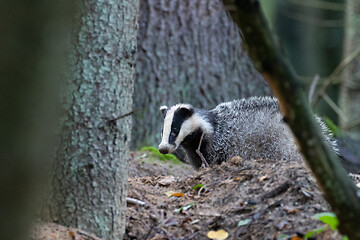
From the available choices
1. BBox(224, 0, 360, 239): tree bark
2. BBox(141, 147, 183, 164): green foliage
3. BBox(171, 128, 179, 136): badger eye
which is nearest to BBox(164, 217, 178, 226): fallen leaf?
BBox(224, 0, 360, 239): tree bark

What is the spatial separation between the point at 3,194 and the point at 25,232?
23 cm

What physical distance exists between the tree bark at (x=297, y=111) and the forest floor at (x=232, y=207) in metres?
0.55

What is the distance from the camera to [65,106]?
2.90 m

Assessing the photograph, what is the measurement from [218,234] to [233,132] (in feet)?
9.07

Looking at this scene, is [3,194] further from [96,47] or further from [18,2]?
[96,47]

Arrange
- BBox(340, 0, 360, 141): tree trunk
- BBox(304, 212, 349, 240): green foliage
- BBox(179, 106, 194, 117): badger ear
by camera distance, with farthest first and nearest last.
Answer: BBox(340, 0, 360, 141): tree trunk → BBox(179, 106, 194, 117): badger ear → BBox(304, 212, 349, 240): green foliage

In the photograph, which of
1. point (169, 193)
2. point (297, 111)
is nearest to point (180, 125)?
point (169, 193)

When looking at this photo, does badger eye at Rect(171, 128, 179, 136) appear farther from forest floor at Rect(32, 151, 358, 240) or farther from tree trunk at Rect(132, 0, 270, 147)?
forest floor at Rect(32, 151, 358, 240)

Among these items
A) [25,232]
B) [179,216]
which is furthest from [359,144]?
[25,232]

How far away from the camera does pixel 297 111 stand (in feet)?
6.14

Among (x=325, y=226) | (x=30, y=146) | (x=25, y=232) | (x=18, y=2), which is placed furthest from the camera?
(x=325, y=226)

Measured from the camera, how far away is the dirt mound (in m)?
2.88

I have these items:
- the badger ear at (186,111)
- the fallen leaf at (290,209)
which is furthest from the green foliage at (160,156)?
the fallen leaf at (290,209)

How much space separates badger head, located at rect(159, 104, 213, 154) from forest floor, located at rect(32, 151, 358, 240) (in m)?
1.44
